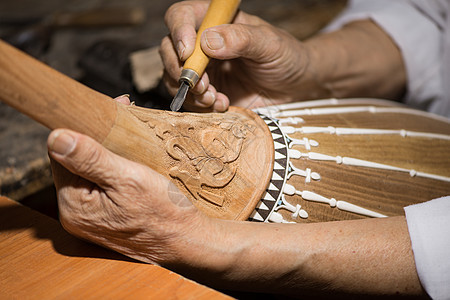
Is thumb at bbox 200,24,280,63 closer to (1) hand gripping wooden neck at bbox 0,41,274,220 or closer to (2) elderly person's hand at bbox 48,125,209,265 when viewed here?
(1) hand gripping wooden neck at bbox 0,41,274,220

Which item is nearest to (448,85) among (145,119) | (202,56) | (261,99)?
(261,99)

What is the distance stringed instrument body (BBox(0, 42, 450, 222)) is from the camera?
68 cm

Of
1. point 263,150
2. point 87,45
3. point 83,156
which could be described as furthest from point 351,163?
point 87,45

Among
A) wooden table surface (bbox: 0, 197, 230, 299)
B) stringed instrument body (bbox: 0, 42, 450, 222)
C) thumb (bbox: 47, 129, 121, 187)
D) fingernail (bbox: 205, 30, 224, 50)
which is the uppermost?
fingernail (bbox: 205, 30, 224, 50)

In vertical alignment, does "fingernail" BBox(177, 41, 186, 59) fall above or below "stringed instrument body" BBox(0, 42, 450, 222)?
above

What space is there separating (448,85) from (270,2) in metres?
1.68

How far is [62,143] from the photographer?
0.63 meters

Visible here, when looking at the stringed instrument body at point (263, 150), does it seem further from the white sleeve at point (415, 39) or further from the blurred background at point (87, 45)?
the blurred background at point (87, 45)

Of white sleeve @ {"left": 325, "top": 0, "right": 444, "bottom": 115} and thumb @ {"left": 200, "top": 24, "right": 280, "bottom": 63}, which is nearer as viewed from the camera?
Answer: thumb @ {"left": 200, "top": 24, "right": 280, "bottom": 63}

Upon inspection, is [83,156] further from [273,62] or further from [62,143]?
[273,62]

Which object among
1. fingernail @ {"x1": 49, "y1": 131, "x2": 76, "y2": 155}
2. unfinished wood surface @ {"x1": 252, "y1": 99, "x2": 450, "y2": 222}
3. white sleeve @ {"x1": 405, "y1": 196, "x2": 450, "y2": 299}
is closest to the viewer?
fingernail @ {"x1": 49, "y1": 131, "x2": 76, "y2": 155}

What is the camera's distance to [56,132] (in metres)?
0.64

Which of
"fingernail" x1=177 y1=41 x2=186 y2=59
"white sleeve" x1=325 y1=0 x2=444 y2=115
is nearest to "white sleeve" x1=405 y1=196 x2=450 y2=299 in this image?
"fingernail" x1=177 y1=41 x2=186 y2=59

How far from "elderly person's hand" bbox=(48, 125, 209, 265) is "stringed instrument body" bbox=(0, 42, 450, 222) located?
0.07m
